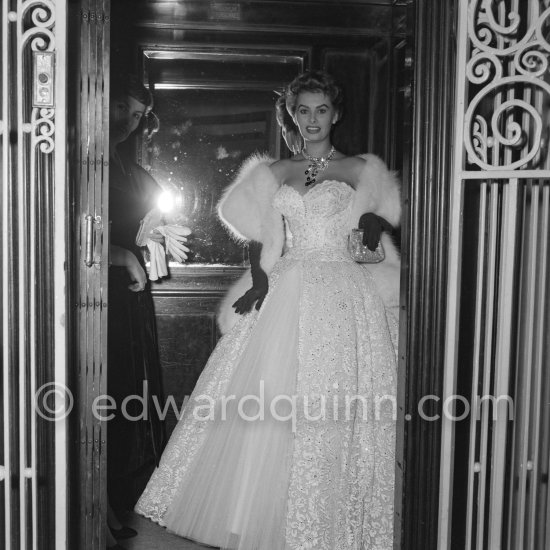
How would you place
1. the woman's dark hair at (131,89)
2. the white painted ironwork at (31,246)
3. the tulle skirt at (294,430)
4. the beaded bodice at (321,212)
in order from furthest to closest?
the woman's dark hair at (131,89) → the beaded bodice at (321,212) → the tulle skirt at (294,430) → the white painted ironwork at (31,246)

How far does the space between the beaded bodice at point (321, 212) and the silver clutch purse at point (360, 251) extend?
0.10 ft

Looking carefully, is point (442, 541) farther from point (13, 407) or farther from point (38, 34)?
point (38, 34)

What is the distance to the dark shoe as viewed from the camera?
2.70 metres

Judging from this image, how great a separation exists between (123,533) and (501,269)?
5.94ft

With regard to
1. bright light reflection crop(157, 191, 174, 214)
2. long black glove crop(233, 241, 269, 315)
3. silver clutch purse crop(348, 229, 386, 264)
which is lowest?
long black glove crop(233, 241, 269, 315)

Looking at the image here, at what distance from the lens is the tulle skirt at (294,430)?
241cm

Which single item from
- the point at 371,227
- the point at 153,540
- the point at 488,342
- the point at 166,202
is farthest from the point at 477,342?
the point at 166,202

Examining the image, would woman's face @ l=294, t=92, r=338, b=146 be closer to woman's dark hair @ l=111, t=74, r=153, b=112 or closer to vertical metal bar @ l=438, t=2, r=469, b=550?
woman's dark hair @ l=111, t=74, r=153, b=112

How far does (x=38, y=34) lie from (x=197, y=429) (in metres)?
1.67

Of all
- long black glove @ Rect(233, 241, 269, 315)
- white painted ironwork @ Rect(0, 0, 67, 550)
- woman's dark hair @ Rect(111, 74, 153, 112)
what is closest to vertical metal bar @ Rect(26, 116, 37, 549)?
white painted ironwork @ Rect(0, 0, 67, 550)

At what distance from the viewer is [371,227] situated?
276 cm

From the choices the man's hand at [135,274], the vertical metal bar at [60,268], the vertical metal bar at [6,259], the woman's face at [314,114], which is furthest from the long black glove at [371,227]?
the vertical metal bar at [6,259]

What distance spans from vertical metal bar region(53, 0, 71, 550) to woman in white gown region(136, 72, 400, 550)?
0.81 metres

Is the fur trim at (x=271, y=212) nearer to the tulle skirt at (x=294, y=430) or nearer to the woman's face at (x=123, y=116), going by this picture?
the tulle skirt at (x=294, y=430)
